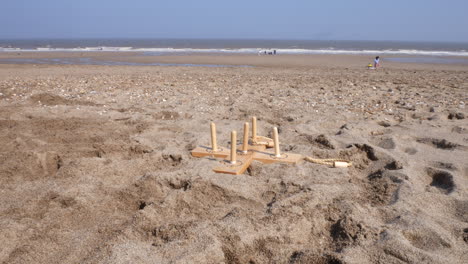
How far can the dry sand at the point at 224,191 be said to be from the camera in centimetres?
243

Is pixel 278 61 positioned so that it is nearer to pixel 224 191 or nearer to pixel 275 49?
pixel 224 191

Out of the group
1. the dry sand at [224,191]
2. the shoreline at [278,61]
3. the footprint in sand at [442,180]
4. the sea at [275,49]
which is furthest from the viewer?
the sea at [275,49]

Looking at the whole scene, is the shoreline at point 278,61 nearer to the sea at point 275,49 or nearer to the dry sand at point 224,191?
the sea at point 275,49

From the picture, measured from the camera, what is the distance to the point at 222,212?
2918 millimetres

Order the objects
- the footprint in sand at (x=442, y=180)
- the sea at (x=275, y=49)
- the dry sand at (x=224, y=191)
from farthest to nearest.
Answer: the sea at (x=275, y=49), the footprint in sand at (x=442, y=180), the dry sand at (x=224, y=191)

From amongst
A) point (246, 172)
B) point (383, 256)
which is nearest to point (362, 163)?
point (246, 172)

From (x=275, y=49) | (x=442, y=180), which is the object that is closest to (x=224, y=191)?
(x=442, y=180)

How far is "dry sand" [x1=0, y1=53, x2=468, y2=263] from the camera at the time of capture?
2.43 m

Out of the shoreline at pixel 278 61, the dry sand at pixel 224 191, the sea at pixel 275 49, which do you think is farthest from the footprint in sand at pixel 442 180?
the sea at pixel 275 49

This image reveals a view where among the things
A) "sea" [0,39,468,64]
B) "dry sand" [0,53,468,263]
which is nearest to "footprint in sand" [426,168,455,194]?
"dry sand" [0,53,468,263]

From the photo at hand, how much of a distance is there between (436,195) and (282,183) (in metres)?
1.30

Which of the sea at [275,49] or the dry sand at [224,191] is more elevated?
the sea at [275,49]

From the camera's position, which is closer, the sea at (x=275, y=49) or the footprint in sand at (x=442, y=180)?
the footprint in sand at (x=442, y=180)

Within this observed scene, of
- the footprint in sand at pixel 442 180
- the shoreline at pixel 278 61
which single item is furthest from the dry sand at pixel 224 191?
the shoreline at pixel 278 61
